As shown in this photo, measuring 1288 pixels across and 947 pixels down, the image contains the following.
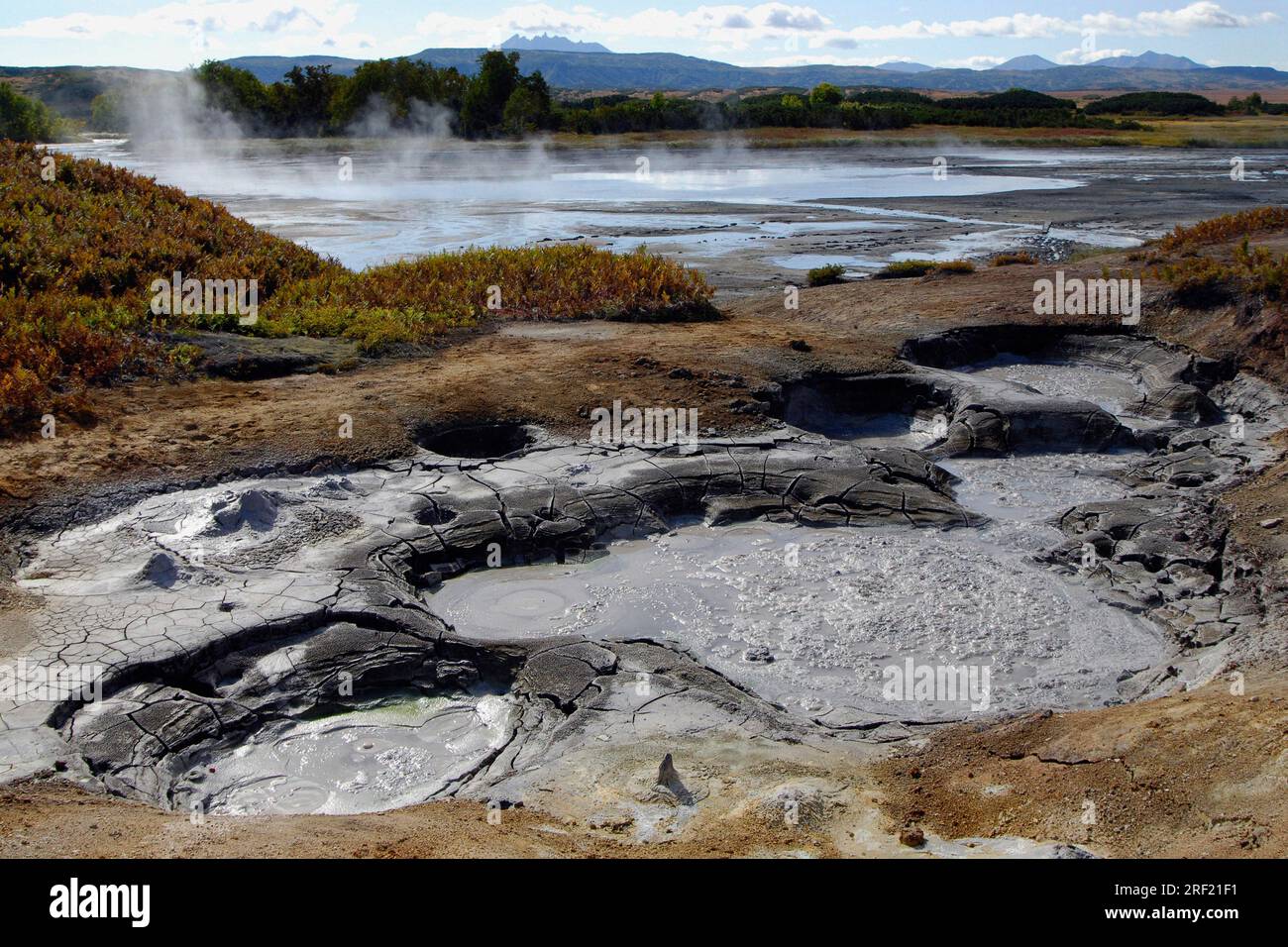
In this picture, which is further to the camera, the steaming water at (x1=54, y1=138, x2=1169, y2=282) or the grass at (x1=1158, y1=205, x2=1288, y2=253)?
the steaming water at (x1=54, y1=138, x2=1169, y2=282)

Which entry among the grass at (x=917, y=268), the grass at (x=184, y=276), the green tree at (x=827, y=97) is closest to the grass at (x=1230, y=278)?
the grass at (x=917, y=268)

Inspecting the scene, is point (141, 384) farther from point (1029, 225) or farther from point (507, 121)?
point (507, 121)

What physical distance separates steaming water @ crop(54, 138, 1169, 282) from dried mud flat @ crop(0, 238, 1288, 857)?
9.88m

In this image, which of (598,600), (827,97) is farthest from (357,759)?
(827,97)

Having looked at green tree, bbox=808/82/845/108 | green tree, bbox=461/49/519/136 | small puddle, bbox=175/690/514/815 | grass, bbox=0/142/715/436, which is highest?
green tree, bbox=808/82/845/108

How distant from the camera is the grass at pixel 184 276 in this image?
12.5m

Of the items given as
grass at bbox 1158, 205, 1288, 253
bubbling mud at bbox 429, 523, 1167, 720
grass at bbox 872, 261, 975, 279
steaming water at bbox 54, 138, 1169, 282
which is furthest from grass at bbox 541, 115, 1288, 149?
bubbling mud at bbox 429, 523, 1167, 720

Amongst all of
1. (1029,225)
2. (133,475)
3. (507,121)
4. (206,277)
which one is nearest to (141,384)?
(133,475)

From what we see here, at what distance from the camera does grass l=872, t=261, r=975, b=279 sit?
20136 millimetres

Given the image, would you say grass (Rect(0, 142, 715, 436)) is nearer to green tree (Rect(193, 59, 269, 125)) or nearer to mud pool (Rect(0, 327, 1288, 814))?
mud pool (Rect(0, 327, 1288, 814))

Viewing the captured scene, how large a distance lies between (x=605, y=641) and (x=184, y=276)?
36.5 ft

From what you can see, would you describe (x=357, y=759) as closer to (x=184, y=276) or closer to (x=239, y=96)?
(x=184, y=276)

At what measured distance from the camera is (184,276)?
16172mm

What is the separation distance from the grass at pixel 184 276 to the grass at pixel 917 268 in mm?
4379
